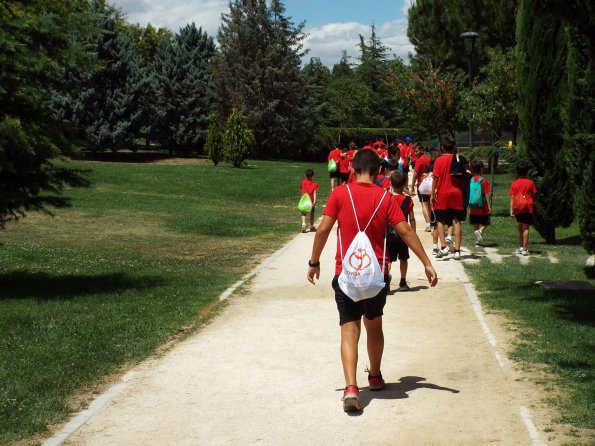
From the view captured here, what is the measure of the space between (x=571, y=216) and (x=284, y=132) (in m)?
39.6

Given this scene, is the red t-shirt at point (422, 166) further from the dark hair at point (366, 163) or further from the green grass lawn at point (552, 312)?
the dark hair at point (366, 163)

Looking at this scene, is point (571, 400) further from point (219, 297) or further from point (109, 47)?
point (109, 47)

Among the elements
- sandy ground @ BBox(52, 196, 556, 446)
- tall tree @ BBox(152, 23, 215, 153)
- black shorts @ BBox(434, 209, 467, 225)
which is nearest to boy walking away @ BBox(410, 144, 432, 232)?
black shorts @ BBox(434, 209, 467, 225)

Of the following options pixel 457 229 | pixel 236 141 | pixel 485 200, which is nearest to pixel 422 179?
pixel 485 200

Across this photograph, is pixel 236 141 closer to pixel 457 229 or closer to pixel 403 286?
pixel 457 229

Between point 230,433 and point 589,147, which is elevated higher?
point 589,147

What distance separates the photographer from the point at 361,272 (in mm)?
6352

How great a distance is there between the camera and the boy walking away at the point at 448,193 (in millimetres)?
14039

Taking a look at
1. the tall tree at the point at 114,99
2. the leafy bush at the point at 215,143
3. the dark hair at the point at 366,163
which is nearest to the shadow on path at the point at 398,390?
the dark hair at the point at 366,163

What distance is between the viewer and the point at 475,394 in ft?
22.5

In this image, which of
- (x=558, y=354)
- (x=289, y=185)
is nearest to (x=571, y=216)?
(x=558, y=354)

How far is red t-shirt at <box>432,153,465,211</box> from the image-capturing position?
46.1ft

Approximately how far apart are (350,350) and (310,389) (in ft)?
2.30

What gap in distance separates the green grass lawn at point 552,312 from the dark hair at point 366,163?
226 cm
